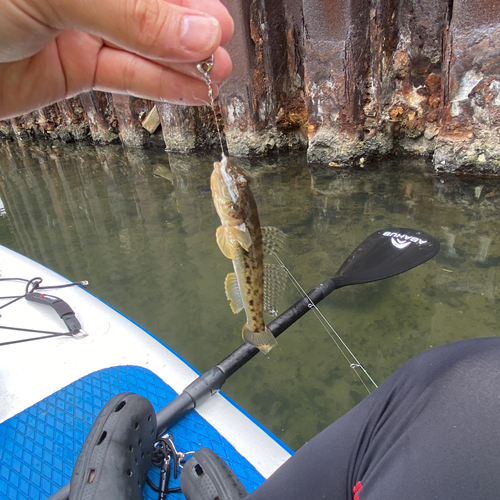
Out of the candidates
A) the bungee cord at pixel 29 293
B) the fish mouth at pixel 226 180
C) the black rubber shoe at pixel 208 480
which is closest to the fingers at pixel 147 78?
the fish mouth at pixel 226 180

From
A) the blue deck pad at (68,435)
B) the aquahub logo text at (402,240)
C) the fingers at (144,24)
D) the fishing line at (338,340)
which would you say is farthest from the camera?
the aquahub logo text at (402,240)

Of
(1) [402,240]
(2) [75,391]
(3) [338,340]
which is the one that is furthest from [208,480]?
(1) [402,240]

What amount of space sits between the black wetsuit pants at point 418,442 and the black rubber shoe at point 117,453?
0.64 meters

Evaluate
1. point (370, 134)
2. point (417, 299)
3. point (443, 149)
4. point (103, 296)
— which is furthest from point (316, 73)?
point (103, 296)

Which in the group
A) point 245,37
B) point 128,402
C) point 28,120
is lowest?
point 128,402

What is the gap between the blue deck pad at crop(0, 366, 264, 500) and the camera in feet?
6.24

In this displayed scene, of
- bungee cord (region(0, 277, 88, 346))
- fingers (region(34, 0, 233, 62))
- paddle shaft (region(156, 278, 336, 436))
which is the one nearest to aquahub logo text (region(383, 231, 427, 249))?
paddle shaft (region(156, 278, 336, 436))

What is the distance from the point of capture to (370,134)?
6969mm

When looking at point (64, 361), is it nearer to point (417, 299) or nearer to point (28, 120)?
point (417, 299)

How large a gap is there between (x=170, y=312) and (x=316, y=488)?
9.21 ft

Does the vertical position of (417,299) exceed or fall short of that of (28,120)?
it falls short

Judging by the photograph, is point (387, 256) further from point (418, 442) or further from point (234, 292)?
point (418, 442)

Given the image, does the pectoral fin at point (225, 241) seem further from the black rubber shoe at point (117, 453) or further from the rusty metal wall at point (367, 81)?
the rusty metal wall at point (367, 81)

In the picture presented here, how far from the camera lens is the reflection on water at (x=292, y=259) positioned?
3113mm
